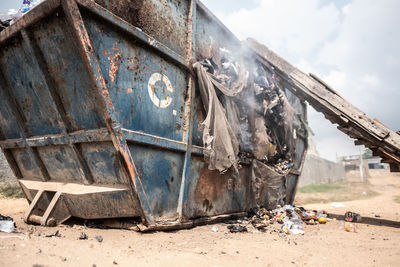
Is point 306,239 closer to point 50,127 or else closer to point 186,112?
point 186,112

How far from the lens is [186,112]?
2.82 meters

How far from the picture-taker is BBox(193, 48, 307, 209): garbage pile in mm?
2867

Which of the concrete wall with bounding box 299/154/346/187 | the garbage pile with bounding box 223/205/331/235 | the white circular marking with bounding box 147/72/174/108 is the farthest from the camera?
the concrete wall with bounding box 299/154/346/187

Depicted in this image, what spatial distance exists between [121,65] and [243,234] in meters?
2.31

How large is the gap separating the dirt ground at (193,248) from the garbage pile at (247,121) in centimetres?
84

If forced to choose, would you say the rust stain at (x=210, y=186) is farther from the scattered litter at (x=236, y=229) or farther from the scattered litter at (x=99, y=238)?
the scattered litter at (x=99, y=238)

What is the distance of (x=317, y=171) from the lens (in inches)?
722

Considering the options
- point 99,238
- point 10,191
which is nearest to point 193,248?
point 99,238

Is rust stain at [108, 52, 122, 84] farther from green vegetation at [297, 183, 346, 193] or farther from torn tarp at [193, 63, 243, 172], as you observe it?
green vegetation at [297, 183, 346, 193]

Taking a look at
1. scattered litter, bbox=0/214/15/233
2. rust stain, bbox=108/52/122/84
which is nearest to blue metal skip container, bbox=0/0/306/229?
rust stain, bbox=108/52/122/84

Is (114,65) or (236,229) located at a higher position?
(114,65)

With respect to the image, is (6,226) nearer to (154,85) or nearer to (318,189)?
(154,85)

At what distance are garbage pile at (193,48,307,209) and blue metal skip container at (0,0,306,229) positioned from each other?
220mm

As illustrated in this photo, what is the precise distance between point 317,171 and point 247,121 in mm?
16992
